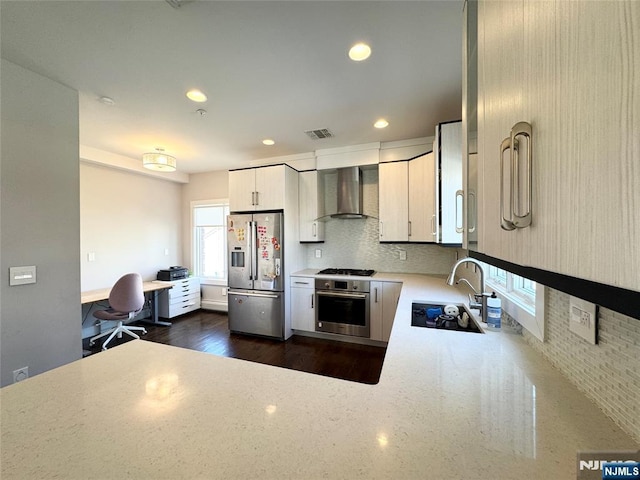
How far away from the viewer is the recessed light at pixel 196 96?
80.4 inches

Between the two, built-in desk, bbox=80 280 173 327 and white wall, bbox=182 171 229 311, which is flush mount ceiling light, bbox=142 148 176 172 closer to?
white wall, bbox=182 171 229 311

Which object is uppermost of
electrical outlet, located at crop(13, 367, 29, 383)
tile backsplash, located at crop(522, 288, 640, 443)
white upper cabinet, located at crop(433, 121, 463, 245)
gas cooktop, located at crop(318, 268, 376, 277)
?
white upper cabinet, located at crop(433, 121, 463, 245)

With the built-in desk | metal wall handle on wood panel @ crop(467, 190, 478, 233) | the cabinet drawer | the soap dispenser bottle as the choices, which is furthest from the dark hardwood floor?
metal wall handle on wood panel @ crop(467, 190, 478, 233)

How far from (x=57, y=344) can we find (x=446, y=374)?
280cm

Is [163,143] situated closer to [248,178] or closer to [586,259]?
[248,178]

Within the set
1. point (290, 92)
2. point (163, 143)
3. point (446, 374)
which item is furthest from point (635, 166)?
point (163, 143)

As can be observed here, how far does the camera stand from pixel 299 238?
3.69 metres

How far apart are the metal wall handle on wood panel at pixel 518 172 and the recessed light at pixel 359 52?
4.94 feet

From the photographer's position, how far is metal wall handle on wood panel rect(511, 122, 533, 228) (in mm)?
454

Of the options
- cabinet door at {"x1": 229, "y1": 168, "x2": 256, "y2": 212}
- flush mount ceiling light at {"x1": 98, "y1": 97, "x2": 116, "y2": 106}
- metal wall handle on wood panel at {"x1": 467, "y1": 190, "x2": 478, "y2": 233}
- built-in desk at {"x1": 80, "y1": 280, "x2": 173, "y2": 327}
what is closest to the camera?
metal wall handle on wood panel at {"x1": 467, "y1": 190, "x2": 478, "y2": 233}

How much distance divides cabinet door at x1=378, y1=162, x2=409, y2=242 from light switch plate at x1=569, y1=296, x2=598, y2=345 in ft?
7.42

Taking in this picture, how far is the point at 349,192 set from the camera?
3.39 meters

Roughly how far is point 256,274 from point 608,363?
322cm

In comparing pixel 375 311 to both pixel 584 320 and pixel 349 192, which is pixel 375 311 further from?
pixel 584 320
